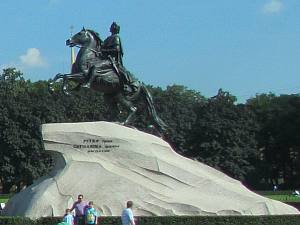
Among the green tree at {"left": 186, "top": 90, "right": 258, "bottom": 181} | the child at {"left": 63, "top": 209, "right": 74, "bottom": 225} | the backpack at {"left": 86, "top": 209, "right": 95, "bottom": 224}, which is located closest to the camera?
the child at {"left": 63, "top": 209, "right": 74, "bottom": 225}

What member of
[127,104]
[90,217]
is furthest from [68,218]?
[127,104]

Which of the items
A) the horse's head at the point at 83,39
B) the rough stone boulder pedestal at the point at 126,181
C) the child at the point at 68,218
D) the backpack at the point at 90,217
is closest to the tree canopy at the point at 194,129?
the horse's head at the point at 83,39

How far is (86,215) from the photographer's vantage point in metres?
21.1

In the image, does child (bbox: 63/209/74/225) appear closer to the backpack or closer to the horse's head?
the backpack

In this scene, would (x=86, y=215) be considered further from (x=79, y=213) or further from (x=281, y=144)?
(x=281, y=144)

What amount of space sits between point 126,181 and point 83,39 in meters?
6.06

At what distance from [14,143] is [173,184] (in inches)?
1518

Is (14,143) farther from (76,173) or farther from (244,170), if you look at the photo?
(76,173)

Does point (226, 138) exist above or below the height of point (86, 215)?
above

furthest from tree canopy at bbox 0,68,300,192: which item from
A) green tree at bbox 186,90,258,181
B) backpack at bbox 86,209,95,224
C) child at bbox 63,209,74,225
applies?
child at bbox 63,209,74,225

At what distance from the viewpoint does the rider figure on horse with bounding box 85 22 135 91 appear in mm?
28109

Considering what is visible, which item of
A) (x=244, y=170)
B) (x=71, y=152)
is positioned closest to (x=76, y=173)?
(x=71, y=152)

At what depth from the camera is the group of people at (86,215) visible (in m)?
18.9

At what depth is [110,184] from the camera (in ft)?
81.1
